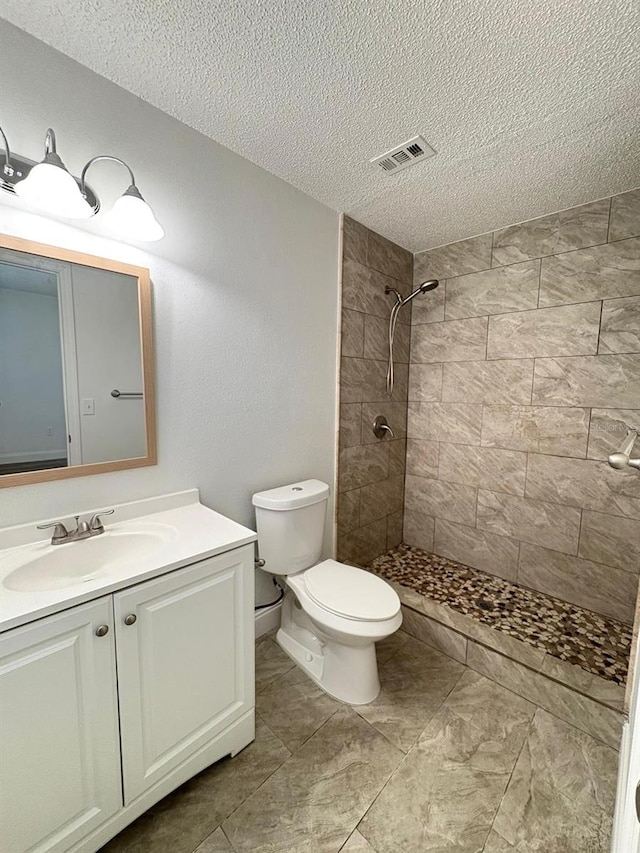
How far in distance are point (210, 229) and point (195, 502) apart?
3.94 feet

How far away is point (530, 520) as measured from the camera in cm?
217

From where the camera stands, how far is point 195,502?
60.8 inches

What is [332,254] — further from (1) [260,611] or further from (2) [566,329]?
(1) [260,611]

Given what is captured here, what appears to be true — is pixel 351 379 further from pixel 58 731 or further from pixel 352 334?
pixel 58 731

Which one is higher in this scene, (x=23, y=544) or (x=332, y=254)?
(x=332, y=254)

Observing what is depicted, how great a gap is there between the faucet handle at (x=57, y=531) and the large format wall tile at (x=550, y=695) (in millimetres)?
1841

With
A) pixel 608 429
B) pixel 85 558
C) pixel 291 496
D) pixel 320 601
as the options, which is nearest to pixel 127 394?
pixel 85 558

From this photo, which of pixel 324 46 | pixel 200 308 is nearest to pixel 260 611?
pixel 200 308

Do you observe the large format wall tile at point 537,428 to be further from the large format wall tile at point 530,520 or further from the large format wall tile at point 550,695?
the large format wall tile at point 550,695

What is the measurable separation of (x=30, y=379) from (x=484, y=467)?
95.2 inches

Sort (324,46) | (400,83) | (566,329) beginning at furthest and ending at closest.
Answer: (566,329)
(400,83)
(324,46)

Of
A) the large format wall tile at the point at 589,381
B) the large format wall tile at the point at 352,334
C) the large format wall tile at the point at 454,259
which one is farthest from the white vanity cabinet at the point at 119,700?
the large format wall tile at the point at 454,259

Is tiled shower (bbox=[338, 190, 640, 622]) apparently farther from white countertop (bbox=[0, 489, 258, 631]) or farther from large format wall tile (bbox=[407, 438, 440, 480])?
white countertop (bbox=[0, 489, 258, 631])

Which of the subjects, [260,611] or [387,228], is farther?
[387,228]
